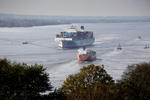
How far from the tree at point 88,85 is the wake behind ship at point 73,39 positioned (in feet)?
87.8

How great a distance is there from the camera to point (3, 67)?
27.1ft

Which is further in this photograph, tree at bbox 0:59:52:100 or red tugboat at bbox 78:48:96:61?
red tugboat at bbox 78:48:96:61

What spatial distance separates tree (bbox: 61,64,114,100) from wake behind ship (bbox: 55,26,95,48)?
26.8m

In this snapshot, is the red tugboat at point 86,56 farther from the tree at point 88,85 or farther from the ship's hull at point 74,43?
the tree at point 88,85

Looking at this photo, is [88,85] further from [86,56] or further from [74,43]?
[74,43]

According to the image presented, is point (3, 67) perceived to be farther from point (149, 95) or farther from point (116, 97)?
point (149, 95)

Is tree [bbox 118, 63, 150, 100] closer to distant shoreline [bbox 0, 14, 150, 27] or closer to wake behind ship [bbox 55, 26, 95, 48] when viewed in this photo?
wake behind ship [bbox 55, 26, 95, 48]

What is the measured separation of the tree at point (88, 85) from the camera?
760 centimetres

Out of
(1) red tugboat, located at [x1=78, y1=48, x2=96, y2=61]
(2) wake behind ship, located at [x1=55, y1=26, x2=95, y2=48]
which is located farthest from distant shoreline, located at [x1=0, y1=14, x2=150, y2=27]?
(1) red tugboat, located at [x1=78, y1=48, x2=96, y2=61]

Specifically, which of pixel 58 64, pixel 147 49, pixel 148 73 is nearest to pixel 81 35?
pixel 147 49

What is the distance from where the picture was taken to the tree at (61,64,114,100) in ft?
24.9

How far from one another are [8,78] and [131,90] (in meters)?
2.88

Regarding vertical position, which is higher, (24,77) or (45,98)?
(24,77)

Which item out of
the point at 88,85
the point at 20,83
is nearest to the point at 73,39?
the point at 88,85
